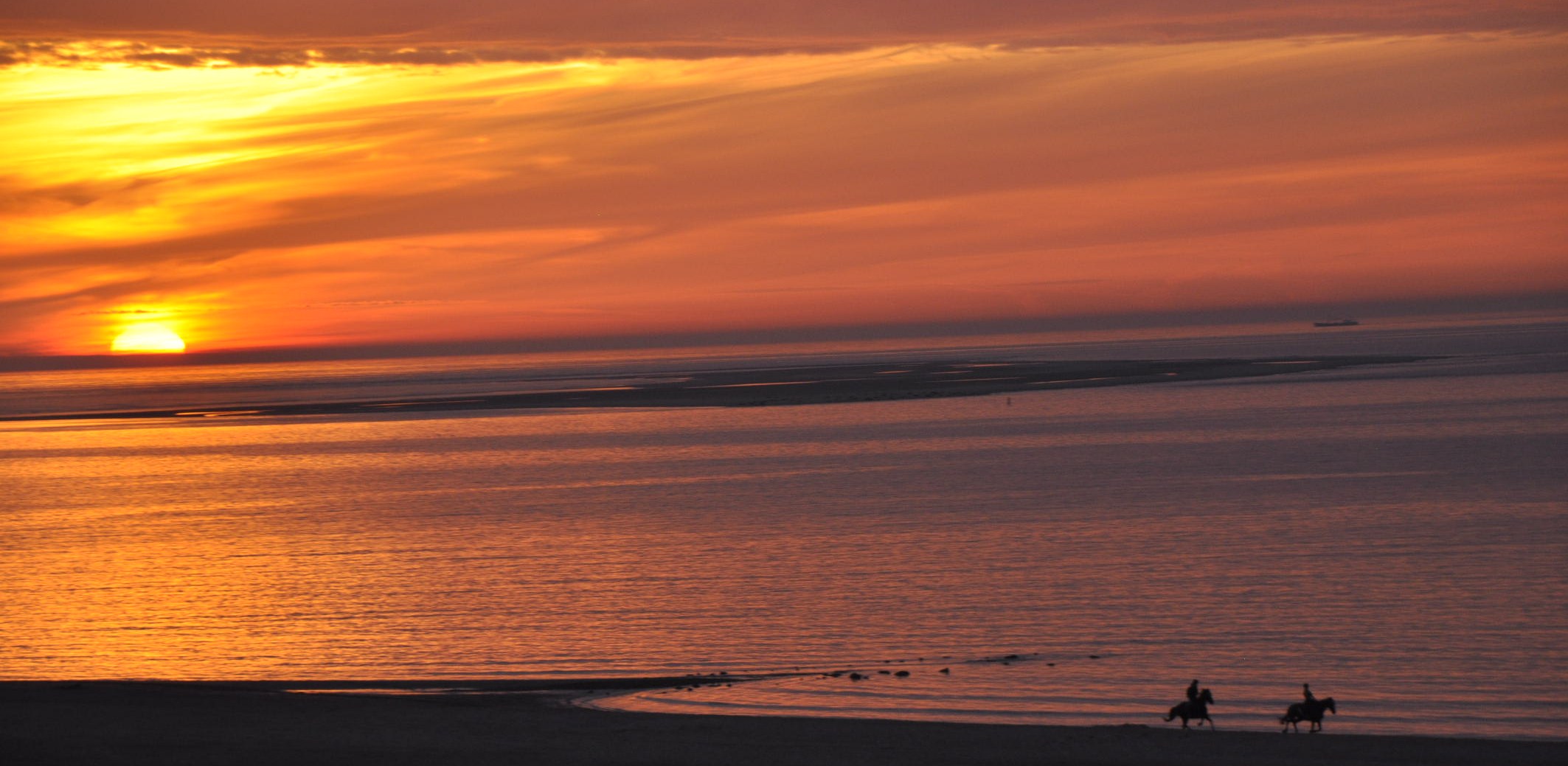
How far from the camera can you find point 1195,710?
14898 mm

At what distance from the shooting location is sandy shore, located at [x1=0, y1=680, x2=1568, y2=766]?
1384cm

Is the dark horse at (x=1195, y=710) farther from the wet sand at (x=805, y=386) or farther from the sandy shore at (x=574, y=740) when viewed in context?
the wet sand at (x=805, y=386)

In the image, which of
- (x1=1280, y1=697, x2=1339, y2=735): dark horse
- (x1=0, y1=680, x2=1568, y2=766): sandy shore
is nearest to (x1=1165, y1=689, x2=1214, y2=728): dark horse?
(x1=0, y1=680, x2=1568, y2=766): sandy shore

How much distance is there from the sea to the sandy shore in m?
1.13

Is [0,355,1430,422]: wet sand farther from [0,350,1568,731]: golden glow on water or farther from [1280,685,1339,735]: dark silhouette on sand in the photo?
[1280,685,1339,735]: dark silhouette on sand

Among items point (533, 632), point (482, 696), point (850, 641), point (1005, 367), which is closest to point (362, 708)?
point (482, 696)

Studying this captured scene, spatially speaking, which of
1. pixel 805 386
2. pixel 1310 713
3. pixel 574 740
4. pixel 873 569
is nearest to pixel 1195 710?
pixel 1310 713

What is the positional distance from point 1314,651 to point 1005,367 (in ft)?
358

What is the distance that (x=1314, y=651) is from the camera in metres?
18.7

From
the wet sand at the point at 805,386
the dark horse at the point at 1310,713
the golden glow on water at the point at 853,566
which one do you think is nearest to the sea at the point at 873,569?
the golden glow on water at the point at 853,566

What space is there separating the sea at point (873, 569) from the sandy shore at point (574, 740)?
1133 mm

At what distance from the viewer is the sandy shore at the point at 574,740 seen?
1384 cm

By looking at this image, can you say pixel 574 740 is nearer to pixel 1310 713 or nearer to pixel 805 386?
pixel 1310 713

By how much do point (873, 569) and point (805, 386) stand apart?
74543 mm
